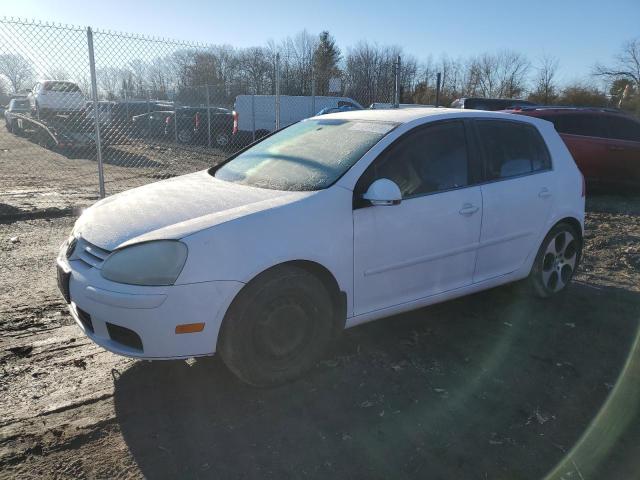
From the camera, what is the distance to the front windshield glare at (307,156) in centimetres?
339

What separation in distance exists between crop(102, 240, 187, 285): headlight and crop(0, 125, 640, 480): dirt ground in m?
0.74

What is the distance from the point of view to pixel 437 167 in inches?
144

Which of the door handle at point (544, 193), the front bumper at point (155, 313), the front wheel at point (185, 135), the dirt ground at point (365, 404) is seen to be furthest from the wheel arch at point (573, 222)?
the front wheel at point (185, 135)

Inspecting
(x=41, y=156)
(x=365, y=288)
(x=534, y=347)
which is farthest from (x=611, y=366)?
(x=41, y=156)

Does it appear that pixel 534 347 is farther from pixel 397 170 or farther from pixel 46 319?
pixel 46 319

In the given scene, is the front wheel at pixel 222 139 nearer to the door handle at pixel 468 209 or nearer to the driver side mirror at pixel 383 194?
the door handle at pixel 468 209

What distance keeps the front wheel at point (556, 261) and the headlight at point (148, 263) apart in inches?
123

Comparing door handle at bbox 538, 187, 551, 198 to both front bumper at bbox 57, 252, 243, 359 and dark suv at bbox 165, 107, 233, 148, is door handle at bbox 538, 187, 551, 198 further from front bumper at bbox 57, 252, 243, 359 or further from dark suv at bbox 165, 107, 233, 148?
dark suv at bbox 165, 107, 233, 148

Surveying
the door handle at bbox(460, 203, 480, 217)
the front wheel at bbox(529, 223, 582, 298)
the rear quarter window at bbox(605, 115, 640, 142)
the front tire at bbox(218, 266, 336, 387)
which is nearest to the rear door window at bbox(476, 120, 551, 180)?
the door handle at bbox(460, 203, 480, 217)

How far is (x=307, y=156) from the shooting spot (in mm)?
3684

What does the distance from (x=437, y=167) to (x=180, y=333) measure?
2.10 metres

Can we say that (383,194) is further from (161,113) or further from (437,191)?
(161,113)

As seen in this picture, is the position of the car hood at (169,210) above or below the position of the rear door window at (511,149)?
below

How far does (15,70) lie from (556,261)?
7.90 meters
